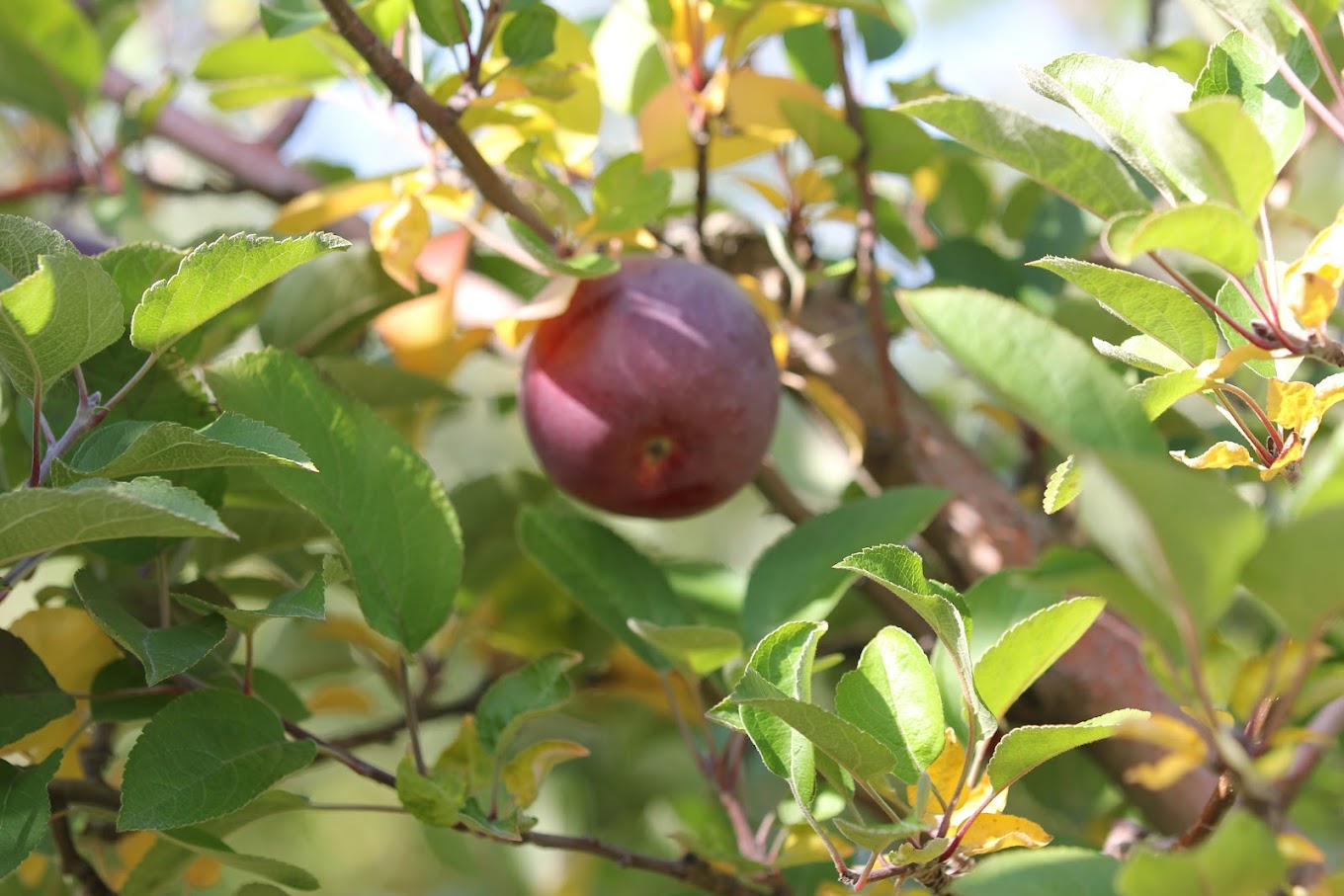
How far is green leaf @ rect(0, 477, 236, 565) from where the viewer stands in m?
0.46

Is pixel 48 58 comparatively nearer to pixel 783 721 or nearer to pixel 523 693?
pixel 523 693

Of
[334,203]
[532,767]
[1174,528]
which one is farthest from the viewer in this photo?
[334,203]

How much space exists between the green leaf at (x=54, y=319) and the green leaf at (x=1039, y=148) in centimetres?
36

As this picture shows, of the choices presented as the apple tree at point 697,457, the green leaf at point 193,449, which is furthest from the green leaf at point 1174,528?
the green leaf at point 193,449

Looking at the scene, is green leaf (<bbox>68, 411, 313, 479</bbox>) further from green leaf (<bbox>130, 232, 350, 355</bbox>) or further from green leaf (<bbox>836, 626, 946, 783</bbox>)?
green leaf (<bbox>836, 626, 946, 783</bbox>)

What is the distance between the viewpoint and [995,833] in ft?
1.77

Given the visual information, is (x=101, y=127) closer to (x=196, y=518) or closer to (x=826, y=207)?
(x=826, y=207)

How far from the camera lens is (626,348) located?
79cm

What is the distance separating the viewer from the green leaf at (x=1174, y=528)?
12.8 inches

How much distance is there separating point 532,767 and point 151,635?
0.21 meters

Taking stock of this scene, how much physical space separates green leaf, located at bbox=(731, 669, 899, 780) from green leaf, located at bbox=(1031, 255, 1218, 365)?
0.67 ft

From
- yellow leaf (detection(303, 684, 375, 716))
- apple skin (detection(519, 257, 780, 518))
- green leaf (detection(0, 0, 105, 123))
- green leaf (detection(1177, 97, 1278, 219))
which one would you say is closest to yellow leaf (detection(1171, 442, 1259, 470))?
green leaf (detection(1177, 97, 1278, 219))

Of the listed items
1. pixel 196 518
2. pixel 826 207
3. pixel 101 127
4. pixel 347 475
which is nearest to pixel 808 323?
pixel 826 207

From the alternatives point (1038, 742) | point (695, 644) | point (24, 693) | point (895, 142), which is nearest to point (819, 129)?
point (895, 142)
